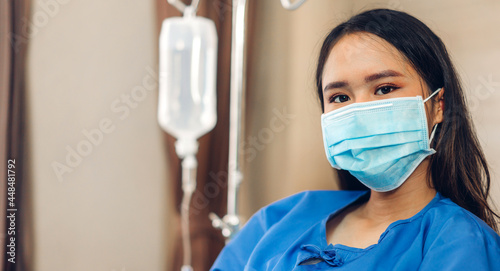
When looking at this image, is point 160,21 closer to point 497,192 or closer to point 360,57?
point 360,57

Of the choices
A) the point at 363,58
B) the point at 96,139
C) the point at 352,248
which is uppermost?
the point at 363,58

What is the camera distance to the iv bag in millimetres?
1583

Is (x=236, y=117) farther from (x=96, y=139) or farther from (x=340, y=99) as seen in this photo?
(x=340, y=99)

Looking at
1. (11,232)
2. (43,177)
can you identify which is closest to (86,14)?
(43,177)

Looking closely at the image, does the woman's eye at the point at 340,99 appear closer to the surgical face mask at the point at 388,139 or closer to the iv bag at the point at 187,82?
the surgical face mask at the point at 388,139

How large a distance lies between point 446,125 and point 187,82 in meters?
0.93

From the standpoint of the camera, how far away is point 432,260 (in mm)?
895

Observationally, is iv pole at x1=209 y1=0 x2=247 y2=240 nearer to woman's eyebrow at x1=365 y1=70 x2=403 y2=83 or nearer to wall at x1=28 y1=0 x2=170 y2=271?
wall at x1=28 y1=0 x2=170 y2=271

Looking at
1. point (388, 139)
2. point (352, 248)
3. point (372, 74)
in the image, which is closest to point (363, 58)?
point (372, 74)

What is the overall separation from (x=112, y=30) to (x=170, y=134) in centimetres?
44

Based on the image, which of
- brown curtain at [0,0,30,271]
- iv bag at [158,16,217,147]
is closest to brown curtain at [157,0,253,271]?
iv bag at [158,16,217,147]

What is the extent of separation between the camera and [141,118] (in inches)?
67.0

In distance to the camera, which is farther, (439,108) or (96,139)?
(96,139)

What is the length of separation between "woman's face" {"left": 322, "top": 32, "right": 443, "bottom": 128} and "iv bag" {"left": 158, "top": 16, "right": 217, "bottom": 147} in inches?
23.9
